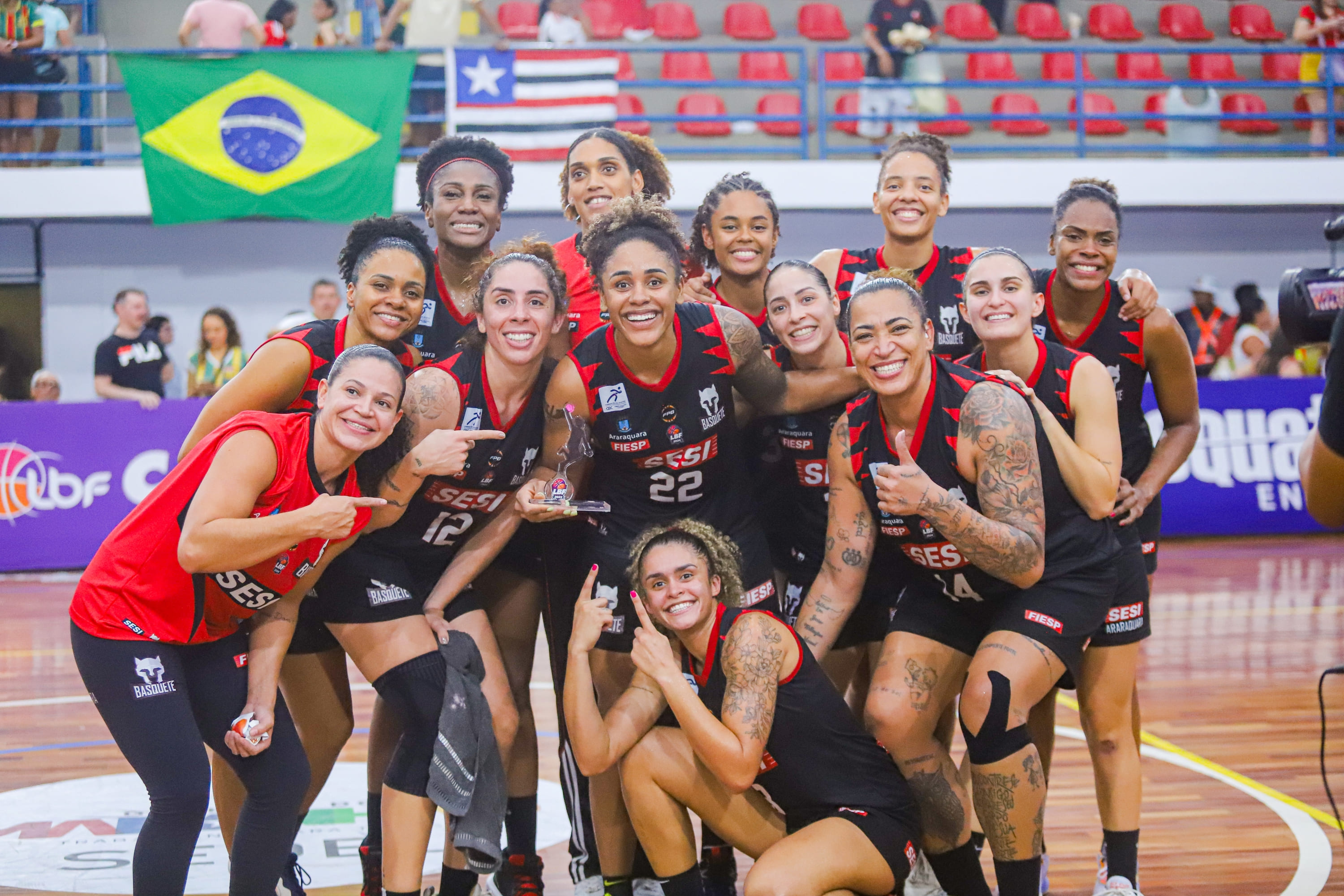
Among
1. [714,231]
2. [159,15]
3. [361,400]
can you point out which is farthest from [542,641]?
[159,15]

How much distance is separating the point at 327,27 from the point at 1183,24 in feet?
33.8

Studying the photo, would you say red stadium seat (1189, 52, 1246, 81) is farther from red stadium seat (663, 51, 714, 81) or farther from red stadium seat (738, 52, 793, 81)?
red stadium seat (663, 51, 714, 81)

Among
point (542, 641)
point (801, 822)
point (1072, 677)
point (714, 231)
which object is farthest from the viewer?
point (542, 641)

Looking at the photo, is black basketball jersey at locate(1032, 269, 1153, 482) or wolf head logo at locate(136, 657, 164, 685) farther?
black basketball jersey at locate(1032, 269, 1153, 482)

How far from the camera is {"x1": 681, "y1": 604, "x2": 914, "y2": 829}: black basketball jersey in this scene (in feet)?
11.8

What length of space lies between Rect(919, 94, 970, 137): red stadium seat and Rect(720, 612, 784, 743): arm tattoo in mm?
10842

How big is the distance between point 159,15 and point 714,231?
12.1m

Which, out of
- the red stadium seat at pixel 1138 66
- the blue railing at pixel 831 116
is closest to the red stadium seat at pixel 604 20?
the blue railing at pixel 831 116

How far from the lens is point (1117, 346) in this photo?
4.27 meters

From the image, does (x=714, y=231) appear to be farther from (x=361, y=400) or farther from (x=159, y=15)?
(x=159, y=15)

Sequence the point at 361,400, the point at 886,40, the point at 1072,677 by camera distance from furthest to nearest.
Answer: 1. the point at 886,40
2. the point at 1072,677
3. the point at 361,400

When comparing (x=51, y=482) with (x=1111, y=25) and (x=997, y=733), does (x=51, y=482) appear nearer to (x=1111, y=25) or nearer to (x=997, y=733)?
(x=997, y=733)

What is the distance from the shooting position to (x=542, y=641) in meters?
8.27

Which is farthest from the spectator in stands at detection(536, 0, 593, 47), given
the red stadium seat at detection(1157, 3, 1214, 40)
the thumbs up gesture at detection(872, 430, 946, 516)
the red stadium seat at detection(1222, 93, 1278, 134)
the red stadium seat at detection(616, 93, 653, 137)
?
the thumbs up gesture at detection(872, 430, 946, 516)
